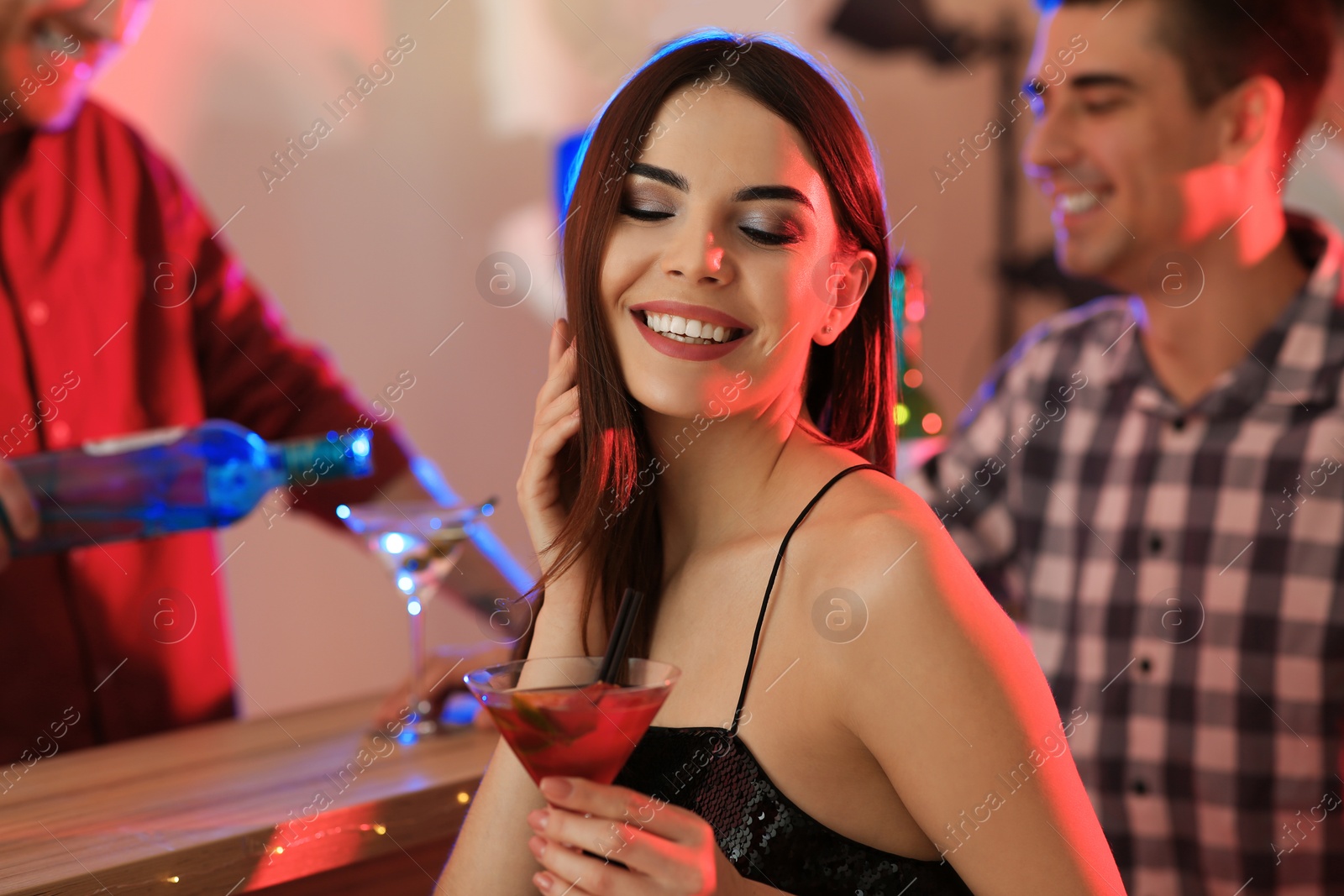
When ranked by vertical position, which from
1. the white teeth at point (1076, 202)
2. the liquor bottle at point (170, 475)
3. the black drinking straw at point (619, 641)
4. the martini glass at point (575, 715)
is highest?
the white teeth at point (1076, 202)

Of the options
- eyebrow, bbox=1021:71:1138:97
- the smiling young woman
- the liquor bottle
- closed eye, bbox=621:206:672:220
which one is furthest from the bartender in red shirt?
eyebrow, bbox=1021:71:1138:97

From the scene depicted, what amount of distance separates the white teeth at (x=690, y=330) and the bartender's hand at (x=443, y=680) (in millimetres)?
757

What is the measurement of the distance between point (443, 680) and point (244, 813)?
47 cm

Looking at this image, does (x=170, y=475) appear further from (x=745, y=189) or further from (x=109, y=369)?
(x=745, y=189)

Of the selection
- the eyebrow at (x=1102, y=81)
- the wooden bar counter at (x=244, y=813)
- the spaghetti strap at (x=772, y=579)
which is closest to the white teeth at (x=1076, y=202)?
the eyebrow at (x=1102, y=81)

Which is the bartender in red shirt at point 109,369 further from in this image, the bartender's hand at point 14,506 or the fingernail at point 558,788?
the fingernail at point 558,788

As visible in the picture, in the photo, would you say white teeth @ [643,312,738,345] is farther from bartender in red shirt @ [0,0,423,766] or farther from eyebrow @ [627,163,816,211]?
bartender in red shirt @ [0,0,423,766]

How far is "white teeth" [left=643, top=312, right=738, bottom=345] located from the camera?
4.75 ft

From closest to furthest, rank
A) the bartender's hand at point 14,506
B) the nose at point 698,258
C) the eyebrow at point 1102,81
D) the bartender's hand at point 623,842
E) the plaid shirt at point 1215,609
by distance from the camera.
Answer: the bartender's hand at point 623,842 < the nose at point 698,258 < the bartender's hand at point 14,506 < the plaid shirt at point 1215,609 < the eyebrow at point 1102,81

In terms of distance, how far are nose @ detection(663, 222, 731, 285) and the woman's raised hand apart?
0.24 metres

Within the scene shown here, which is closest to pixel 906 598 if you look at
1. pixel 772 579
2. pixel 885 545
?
pixel 885 545

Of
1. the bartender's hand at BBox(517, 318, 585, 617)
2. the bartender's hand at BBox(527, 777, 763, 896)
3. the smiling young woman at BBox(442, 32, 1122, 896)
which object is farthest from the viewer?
the bartender's hand at BBox(517, 318, 585, 617)

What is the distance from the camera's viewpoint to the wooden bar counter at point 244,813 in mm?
1439

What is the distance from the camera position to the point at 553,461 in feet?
5.32
